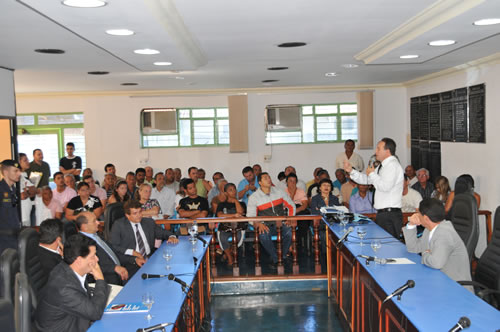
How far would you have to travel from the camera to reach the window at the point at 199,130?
11852mm

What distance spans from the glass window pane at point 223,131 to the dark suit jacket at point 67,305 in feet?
28.2

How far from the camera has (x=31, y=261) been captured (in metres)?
4.03

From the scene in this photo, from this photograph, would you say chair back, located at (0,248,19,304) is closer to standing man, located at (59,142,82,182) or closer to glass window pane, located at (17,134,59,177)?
standing man, located at (59,142,82,182)

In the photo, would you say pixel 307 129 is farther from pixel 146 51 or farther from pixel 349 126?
pixel 146 51

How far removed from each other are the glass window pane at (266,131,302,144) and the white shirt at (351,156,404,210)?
6.32 m

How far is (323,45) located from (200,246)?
2639mm

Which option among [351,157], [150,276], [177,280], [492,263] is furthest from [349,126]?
[177,280]

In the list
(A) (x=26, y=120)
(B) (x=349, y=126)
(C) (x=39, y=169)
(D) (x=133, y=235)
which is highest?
(A) (x=26, y=120)

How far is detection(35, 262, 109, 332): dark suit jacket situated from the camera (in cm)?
321

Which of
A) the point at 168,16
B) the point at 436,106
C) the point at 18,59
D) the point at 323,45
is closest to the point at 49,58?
the point at 18,59

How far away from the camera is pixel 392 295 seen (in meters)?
3.23

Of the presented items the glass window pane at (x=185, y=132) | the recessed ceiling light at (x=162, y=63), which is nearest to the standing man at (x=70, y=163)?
the glass window pane at (x=185, y=132)

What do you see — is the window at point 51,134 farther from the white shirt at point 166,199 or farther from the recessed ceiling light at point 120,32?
the recessed ceiling light at point 120,32

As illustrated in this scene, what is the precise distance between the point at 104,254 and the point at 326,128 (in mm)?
7725
